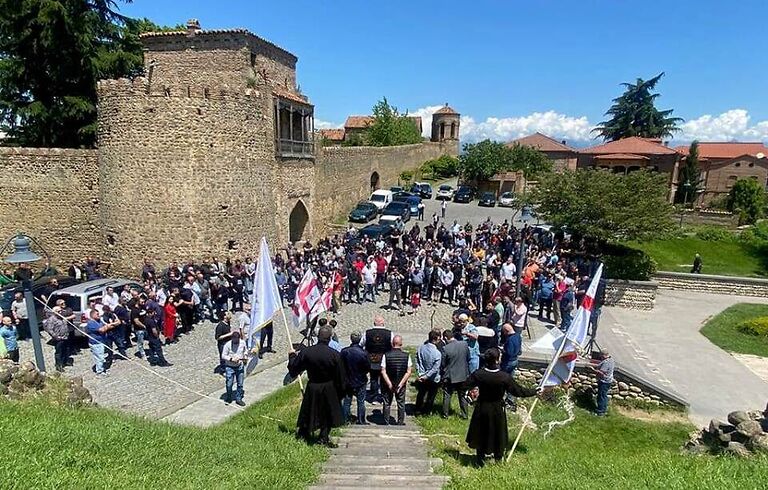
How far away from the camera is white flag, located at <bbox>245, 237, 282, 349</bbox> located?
28.2ft

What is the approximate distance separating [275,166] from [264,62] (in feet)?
29.4

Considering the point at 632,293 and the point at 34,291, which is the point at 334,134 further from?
the point at 34,291

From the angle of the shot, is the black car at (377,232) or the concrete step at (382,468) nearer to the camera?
the concrete step at (382,468)

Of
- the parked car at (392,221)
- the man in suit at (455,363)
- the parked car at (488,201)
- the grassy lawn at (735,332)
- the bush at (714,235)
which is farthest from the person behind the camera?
the parked car at (488,201)

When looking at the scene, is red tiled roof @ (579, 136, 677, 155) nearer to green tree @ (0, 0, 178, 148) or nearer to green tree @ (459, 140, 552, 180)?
green tree @ (459, 140, 552, 180)

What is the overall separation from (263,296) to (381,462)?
3517 millimetres

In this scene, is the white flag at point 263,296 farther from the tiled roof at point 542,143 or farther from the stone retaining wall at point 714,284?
the tiled roof at point 542,143

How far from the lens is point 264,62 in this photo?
89.5ft

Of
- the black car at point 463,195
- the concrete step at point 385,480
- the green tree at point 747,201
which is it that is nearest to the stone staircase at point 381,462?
the concrete step at point 385,480

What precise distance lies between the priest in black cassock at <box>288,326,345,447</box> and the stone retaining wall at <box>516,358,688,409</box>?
640 cm

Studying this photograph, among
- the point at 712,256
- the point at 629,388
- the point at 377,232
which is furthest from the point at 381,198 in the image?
the point at 629,388

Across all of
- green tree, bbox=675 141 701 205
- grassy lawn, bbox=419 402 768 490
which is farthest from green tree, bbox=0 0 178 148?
green tree, bbox=675 141 701 205

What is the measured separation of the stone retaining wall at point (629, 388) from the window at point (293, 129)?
585 inches

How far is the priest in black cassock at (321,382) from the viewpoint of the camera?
22.2 ft
